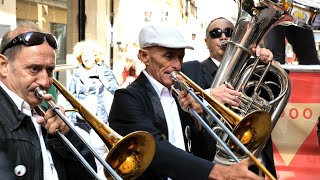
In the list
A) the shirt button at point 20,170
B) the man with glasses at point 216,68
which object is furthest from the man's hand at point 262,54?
the shirt button at point 20,170

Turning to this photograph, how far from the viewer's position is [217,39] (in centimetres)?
391

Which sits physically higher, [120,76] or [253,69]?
[253,69]

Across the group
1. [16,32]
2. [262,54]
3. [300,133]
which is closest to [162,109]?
[16,32]

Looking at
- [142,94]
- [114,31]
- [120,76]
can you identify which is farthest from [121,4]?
[142,94]

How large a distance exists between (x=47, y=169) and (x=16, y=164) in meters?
0.15

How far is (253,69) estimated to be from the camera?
3.51 meters

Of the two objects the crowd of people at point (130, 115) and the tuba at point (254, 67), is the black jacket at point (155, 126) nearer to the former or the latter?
the crowd of people at point (130, 115)

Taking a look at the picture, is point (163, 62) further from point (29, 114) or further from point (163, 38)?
point (29, 114)

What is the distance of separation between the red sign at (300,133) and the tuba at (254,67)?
358 millimetres

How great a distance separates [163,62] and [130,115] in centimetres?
31

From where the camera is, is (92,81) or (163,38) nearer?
(163,38)

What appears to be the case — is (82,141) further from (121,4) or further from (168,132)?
(121,4)

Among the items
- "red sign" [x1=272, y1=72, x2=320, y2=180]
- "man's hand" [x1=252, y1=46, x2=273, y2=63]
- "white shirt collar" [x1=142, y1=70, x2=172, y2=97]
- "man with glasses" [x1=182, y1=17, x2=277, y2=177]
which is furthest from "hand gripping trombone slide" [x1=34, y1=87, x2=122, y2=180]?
"red sign" [x1=272, y1=72, x2=320, y2=180]

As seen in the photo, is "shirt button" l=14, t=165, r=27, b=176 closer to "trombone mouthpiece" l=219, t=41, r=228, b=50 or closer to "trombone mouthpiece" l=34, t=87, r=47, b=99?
"trombone mouthpiece" l=34, t=87, r=47, b=99
